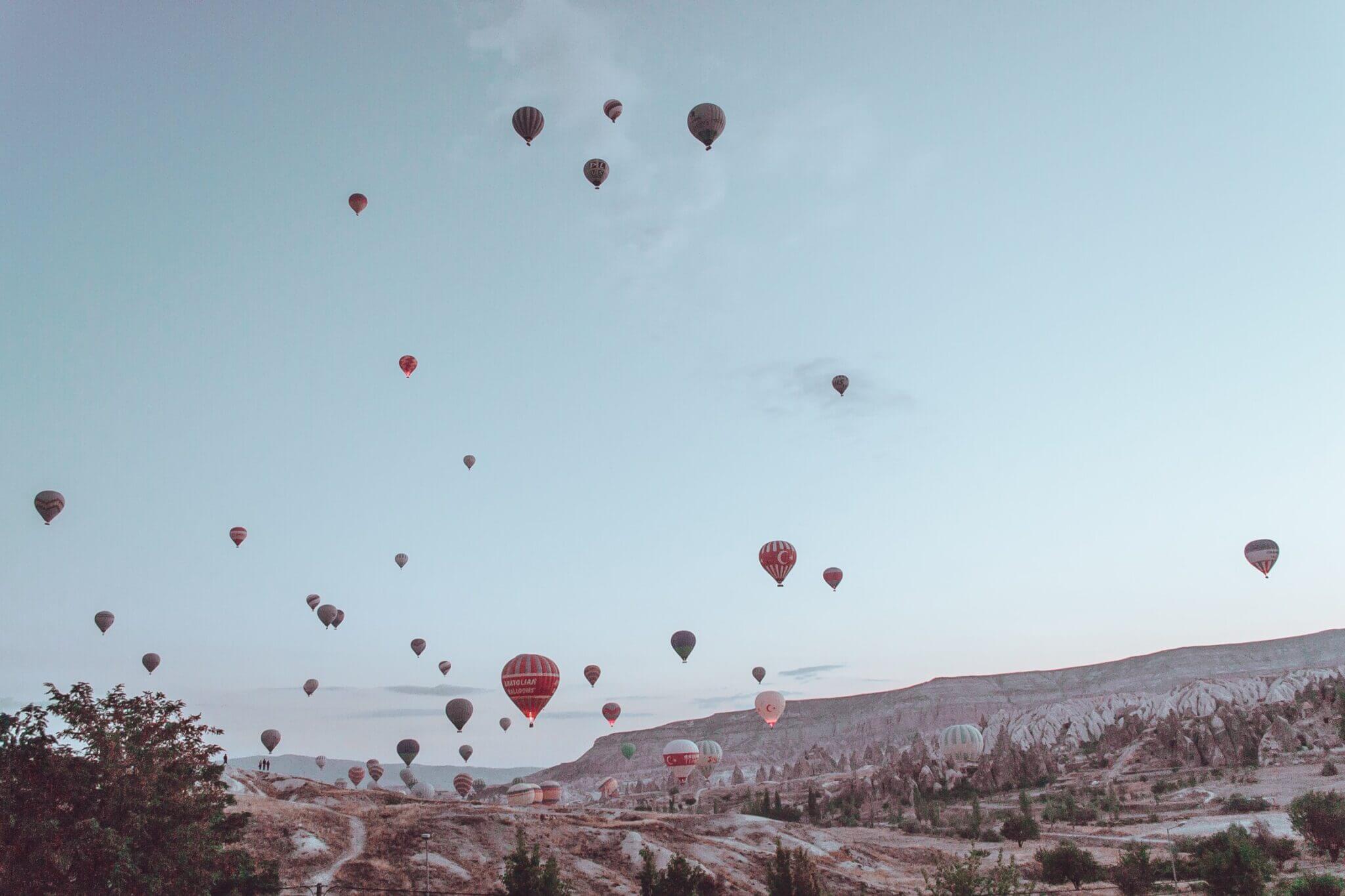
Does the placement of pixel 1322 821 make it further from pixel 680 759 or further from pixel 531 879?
pixel 531 879

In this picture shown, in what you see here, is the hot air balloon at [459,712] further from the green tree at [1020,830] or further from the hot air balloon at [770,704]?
the green tree at [1020,830]

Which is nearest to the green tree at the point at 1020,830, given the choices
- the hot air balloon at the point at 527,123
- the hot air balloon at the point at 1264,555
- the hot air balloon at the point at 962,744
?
the hot air balloon at the point at 1264,555

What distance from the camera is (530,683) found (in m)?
58.6

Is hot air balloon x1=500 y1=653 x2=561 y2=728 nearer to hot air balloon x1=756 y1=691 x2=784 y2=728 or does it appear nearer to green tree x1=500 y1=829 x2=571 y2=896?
green tree x1=500 y1=829 x2=571 y2=896

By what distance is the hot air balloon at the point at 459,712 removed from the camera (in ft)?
261

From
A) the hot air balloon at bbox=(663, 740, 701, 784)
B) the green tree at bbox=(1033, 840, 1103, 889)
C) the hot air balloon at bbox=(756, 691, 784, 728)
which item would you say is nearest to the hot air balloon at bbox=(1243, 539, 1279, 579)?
the green tree at bbox=(1033, 840, 1103, 889)

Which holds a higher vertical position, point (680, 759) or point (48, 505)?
point (48, 505)

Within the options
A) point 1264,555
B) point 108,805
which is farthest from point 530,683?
point 1264,555

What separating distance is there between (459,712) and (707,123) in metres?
53.0

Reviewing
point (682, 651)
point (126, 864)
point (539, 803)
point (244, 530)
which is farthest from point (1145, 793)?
point (126, 864)

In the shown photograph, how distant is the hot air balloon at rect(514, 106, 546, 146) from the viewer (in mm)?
53125

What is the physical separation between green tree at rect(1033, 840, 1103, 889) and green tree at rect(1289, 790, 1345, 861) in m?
13.3

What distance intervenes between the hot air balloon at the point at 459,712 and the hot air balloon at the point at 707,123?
2032 inches

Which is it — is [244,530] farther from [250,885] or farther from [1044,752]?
[1044,752]
